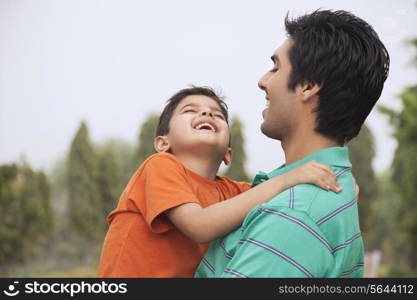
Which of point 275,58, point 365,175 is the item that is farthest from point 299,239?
point 365,175

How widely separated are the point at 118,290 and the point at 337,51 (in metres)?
1.13

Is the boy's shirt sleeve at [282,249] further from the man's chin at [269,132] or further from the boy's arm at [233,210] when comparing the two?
the man's chin at [269,132]

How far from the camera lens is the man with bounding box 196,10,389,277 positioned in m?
1.68

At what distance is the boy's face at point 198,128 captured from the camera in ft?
7.73

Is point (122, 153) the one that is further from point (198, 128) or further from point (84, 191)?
point (198, 128)

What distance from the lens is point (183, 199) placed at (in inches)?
79.7

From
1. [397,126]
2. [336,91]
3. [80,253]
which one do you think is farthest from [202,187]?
[80,253]

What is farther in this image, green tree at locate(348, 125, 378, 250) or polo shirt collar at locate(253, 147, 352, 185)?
green tree at locate(348, 125, 378, 250)

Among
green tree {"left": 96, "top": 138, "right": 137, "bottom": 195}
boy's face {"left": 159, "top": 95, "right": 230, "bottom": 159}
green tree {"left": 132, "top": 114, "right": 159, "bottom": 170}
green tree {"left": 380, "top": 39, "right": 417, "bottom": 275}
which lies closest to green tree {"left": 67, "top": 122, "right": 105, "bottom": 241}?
green tree {"left": 96, "top": 138, "right": 137, "bottom": 195}

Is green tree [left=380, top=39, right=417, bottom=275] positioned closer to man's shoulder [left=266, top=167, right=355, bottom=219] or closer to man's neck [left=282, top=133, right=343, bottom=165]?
man's neck [left=282, top=133, right=343, bottom=165]

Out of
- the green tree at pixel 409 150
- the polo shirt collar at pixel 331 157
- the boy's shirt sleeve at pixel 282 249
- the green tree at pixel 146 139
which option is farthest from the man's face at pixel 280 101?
the green tree at pixel 146 139

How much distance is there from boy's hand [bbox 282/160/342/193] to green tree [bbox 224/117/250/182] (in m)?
13.2

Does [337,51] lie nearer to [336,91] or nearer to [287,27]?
[336,91]

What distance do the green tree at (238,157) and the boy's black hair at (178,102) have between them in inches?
491
